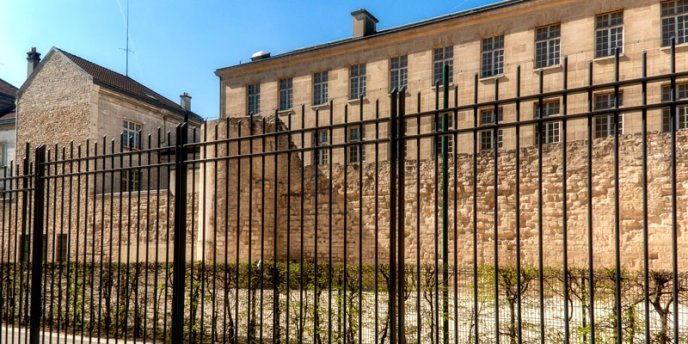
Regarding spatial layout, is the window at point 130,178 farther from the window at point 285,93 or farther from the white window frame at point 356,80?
the white window frame at point 356,80

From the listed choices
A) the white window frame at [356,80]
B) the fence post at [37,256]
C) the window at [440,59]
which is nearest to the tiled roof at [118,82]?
the white window frame at [356,80]

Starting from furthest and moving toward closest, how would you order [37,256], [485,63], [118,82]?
[118,82] < [485,63] < [37,256]

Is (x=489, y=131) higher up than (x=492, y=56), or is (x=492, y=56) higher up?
(x=492, y=56)

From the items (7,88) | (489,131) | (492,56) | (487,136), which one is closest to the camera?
(489,131)

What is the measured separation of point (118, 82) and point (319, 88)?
504 inches

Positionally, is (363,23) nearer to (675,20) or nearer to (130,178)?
(675,20)

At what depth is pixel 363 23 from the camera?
24281 millimetres

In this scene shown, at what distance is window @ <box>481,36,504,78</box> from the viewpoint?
2084cm

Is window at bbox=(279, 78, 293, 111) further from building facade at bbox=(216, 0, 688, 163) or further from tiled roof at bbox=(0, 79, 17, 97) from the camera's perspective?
tiled roof at bbox=(0, 79, 17, 97)

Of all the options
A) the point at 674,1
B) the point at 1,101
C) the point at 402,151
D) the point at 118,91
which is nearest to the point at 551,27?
the point at 674,1

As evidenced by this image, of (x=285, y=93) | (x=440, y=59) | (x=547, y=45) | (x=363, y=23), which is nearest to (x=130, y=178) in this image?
(x=547, y=45)

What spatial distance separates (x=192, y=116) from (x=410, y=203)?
2046 centimetres

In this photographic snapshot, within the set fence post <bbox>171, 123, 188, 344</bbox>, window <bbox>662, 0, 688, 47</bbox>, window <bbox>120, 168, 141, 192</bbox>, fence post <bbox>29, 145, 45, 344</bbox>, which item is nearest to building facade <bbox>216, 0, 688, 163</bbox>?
window <bbox>662, 0, 688, 47</bbox>

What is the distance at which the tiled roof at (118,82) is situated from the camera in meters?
27.5
